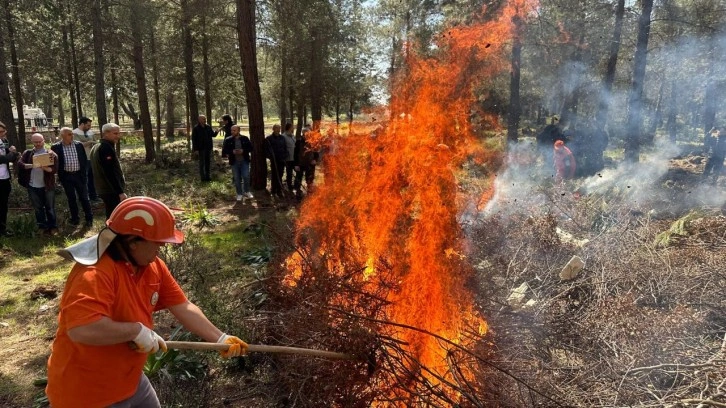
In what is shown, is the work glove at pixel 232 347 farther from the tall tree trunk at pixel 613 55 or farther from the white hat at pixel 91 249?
→ the tall tree trunk at pixel 613 55

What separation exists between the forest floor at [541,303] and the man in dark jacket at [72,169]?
0.43 m

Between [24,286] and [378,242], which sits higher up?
[378,242]

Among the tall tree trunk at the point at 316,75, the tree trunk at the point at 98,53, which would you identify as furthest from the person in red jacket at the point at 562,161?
the tree trunk at the point at 98,53

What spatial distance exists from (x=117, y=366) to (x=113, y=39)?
15.9 m

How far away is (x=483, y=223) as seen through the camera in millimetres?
7578

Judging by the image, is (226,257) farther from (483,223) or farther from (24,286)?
(483,223)

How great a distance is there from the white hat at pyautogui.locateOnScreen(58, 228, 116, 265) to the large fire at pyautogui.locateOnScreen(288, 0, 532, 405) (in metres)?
2.02

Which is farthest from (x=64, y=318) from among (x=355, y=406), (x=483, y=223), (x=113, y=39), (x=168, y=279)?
(x=113, y=39)

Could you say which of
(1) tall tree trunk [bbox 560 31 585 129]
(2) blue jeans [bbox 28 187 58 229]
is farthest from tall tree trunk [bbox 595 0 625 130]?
(2) blue jeans [bbox 28 187 58 229]

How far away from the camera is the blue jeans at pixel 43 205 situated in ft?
25.4

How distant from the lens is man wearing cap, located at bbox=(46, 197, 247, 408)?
206cm

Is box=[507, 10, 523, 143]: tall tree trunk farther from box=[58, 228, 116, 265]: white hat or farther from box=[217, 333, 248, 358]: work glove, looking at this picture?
box=[58, 228, 116, 265]: white hat

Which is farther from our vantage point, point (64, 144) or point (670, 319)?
point (64, 144)

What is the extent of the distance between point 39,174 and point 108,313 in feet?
23.2
